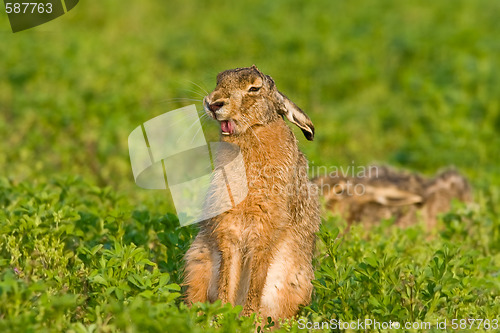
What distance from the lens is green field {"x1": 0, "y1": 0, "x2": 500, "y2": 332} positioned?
483cm

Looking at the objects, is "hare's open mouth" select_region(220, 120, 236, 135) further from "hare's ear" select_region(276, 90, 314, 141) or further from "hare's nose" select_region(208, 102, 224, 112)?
"hare's ear" select_region(276, 90, 314, 141)

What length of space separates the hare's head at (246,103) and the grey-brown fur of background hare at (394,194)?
3.33m

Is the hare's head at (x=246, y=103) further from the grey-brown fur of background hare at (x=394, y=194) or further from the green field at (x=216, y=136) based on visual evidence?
the grey-brown fur of background hare at (x=394, y=194)

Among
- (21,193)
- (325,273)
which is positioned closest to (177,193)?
(21,193)

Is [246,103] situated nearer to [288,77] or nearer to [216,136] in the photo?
[216,136]

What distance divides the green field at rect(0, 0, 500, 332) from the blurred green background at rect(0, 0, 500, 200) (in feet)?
0.12

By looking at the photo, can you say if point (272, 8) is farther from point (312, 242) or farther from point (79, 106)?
point (312, 242)

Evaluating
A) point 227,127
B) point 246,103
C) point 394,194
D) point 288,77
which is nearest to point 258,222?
point 227,127

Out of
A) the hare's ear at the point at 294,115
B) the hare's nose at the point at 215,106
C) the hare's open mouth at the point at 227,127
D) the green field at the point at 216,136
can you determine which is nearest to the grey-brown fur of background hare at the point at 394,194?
the green field at the point at 216,136

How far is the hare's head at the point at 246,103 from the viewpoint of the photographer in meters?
4.90

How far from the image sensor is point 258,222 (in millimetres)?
4973

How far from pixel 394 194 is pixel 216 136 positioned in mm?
4180

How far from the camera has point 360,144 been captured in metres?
11.5

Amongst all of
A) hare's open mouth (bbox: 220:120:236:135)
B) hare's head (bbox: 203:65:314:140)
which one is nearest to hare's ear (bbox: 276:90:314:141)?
hare's head (bbox: 203:65:314:140)
